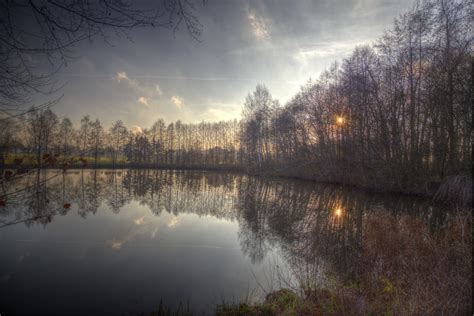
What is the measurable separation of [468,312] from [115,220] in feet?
39.5

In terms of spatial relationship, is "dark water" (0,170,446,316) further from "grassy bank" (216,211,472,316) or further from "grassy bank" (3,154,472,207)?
"grassy bank" (216,211,472,316)

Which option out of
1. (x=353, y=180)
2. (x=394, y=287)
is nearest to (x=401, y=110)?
(x=353, y=180)

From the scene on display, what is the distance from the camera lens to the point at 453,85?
14117 mm

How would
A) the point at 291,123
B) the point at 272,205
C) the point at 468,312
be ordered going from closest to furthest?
the point at 468,312 → the point at 272,205 → the point at 291,123

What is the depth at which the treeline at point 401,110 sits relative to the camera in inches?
575

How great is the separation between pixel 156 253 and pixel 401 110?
22525 millimetres

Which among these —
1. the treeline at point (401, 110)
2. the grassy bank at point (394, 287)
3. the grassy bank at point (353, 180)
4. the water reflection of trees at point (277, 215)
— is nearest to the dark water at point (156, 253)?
the water reflection of trees at point (277, 215)

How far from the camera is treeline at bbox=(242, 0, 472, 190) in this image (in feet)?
47.9

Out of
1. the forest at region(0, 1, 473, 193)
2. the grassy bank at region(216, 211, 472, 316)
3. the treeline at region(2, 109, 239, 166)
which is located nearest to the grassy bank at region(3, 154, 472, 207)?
the forest at region(0, 1, 473, 193)

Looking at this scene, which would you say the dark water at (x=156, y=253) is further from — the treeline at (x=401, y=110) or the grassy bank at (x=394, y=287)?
the treeline at (x=401, y=110)

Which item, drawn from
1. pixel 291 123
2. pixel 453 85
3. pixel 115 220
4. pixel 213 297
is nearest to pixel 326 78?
pixel 291 123

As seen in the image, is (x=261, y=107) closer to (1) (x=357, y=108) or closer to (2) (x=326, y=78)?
(2) (x=326, y=78)

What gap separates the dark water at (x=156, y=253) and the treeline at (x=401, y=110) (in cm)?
610

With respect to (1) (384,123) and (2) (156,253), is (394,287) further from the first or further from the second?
(1) (384,123)
